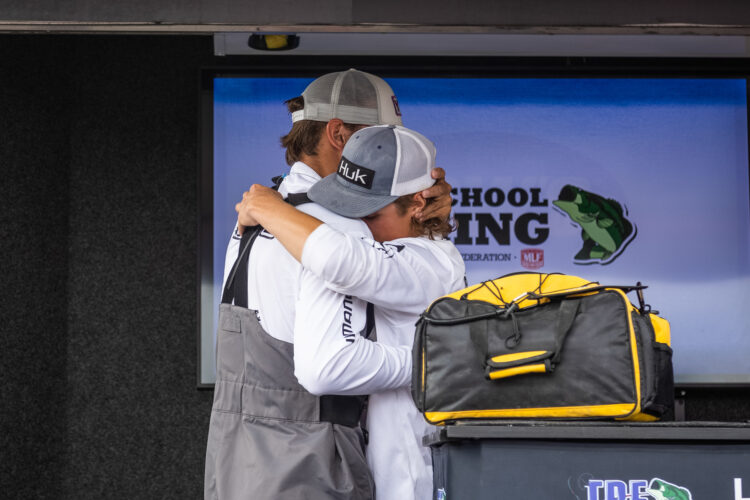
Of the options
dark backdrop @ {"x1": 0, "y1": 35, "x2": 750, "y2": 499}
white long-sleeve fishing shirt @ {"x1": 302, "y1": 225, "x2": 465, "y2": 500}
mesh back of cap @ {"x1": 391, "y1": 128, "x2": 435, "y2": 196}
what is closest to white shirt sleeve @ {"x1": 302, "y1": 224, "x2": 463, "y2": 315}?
white long-sleeve fishing shirt @ {"x1": 302, "y1": 225, "x2": 465, "y2": 500}

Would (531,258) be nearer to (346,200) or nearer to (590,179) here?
(590,179)

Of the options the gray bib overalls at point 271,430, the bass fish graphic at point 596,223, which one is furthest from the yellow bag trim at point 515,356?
the bass fish graphic at point 596,223

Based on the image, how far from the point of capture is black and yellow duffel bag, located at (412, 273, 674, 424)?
142cm

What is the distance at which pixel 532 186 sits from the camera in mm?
3295

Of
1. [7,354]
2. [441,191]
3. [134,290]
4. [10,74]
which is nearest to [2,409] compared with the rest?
[7,354]

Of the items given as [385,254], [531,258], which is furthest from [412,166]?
[531,258]

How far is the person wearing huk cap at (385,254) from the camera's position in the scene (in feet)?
5.44

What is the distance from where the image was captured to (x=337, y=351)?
5.39 feet

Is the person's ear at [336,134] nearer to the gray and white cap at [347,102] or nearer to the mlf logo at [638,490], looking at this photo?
the gray and white cap at [347,102]

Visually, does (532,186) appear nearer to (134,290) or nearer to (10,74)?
(134,290)

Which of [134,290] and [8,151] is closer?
[8,151]

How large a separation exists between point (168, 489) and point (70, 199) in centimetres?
106

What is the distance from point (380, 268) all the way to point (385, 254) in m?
0.04

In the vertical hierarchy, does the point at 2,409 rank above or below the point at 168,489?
above
